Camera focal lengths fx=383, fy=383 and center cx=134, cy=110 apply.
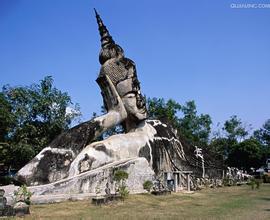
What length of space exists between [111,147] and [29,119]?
40.2 ft

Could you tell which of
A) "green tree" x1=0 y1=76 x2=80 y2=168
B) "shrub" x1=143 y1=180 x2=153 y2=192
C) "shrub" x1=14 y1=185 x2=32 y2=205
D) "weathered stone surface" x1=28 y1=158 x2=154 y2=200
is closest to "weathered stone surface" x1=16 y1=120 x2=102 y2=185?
"weathered stone surface" x1=28 y1=158 x2=154 y2=200

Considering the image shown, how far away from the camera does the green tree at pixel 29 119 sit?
82.0 feet

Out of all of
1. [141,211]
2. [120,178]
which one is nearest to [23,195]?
[141,211]

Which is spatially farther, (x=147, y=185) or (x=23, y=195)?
(x=147, y=185)

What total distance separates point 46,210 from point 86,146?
496 centimetres

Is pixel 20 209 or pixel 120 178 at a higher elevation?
pixel 120 178

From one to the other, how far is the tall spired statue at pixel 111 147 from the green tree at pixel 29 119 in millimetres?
8974

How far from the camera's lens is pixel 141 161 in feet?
50.6

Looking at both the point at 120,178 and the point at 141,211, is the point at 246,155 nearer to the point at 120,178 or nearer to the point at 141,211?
the point at 120,178

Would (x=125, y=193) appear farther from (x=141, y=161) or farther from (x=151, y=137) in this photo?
(x=151, y=137)

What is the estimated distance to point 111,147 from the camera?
15336mm

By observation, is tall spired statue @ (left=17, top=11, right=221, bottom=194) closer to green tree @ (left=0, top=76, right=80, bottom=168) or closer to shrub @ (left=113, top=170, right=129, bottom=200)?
shrub @ (left=113, top=170, right=129, bottom=200)

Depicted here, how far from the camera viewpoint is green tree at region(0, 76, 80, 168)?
82.0 feet

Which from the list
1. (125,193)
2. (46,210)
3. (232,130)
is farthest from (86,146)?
(232,130)
